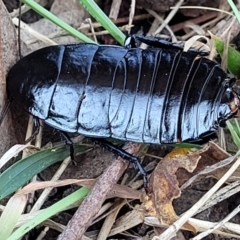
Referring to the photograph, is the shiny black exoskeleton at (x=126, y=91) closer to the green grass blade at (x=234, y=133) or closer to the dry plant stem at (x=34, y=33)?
the green grass blade at (x=234, y=133)

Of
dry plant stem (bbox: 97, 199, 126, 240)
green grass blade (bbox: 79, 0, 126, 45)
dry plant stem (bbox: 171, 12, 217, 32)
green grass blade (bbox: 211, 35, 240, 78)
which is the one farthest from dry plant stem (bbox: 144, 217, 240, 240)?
dry plant stem (bbox: 171, 12, 217, 32)

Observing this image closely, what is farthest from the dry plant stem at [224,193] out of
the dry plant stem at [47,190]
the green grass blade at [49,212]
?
the dry plant stem at [47,190]

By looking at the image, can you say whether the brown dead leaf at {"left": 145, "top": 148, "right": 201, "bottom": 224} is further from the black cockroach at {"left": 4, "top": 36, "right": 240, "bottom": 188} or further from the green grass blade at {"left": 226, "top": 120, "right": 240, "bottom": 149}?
the green grass blade at {"left": 226, "top": 120, "right": 240, "bottom": 149}

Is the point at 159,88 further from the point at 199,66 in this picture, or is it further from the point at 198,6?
the point at 198,6

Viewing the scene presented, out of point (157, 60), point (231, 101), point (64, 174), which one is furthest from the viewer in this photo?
point (64, 174)

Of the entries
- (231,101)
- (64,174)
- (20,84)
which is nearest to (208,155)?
(231,101)

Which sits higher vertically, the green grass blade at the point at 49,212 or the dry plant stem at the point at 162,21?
the dry plant stem at the point at 162,21
